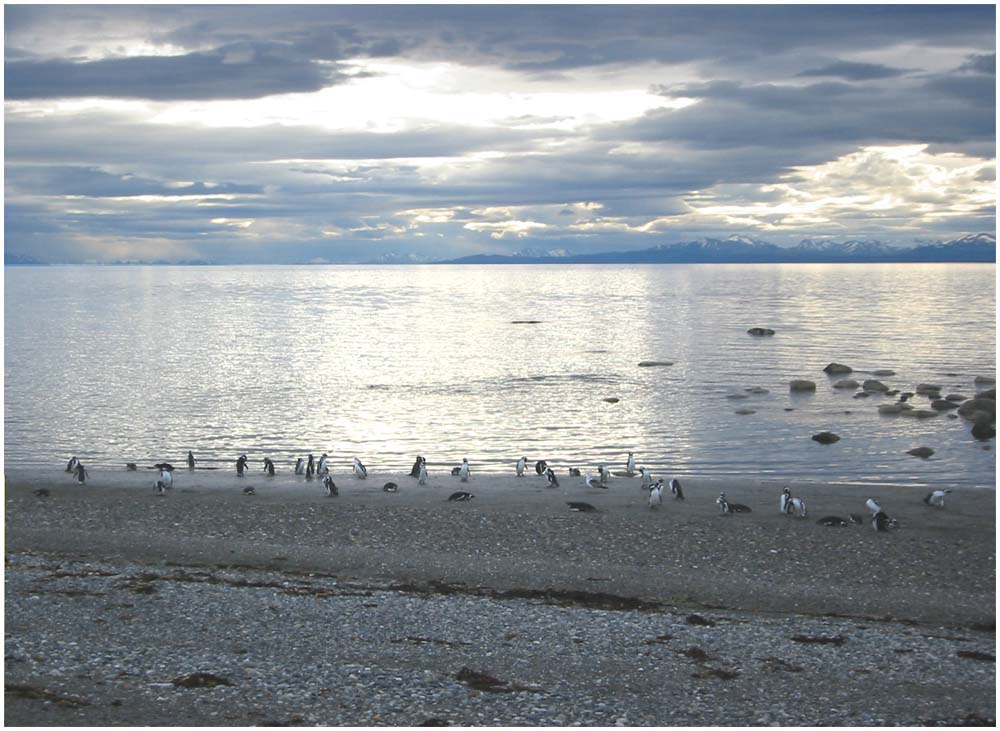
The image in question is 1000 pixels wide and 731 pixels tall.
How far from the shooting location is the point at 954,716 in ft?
48.0

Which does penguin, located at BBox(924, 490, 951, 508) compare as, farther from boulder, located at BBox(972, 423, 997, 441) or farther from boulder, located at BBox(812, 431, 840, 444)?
boulder, located at BBox(972, 423, 997, 441)

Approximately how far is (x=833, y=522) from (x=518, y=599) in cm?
1147

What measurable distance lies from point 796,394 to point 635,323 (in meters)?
63.8

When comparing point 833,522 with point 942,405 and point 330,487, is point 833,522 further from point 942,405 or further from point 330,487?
point 942,405

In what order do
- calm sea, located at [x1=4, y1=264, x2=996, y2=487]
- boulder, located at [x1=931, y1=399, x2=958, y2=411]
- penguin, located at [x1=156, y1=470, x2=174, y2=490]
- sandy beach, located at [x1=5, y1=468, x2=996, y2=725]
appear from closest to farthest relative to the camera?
sandy beach, located at [x1=5, y1=468, x2=996, y2=725] < penguin, located at [x1=156, y1=470, x2=174, y2=490] < calm sea, located at [x1=4, y1=264, x2=996, y2=487] < boulder, located at [x1=931, y1=399, x2=958, y2=411]

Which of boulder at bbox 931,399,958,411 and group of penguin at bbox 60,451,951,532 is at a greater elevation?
boulder at bbox 931,399,958,411

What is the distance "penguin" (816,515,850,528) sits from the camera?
2752cm

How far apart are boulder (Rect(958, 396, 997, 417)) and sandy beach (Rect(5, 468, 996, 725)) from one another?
61.2 ft

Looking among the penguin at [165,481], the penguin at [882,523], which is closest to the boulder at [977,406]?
the penguin at [882,523]

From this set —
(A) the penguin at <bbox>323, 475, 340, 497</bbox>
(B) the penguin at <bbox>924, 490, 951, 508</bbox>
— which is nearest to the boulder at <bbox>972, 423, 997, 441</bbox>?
(B) the penguin at <bbox>924, 490, 951, 508</bbox>

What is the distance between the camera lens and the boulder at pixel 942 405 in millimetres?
51938

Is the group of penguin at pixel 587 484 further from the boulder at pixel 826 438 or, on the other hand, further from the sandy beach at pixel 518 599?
the boulder at pixel 826 438

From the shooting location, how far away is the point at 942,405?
52188mm

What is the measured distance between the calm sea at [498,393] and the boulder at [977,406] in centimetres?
213
